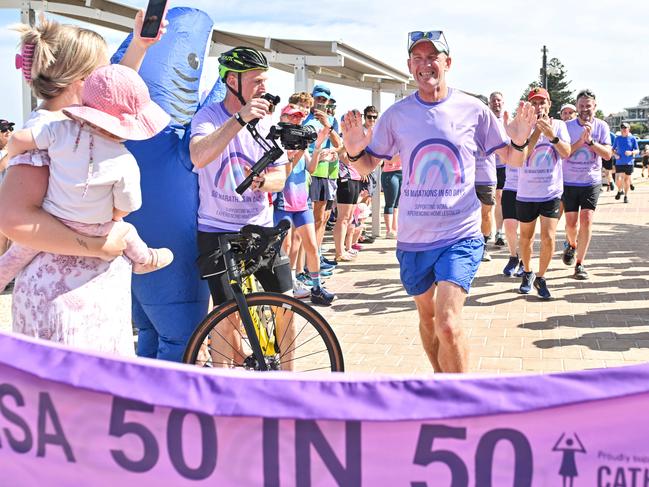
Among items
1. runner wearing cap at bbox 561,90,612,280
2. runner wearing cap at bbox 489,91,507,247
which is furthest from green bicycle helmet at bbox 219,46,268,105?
runner wearing cap at bbox 489,91,507,247

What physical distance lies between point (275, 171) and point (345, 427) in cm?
203

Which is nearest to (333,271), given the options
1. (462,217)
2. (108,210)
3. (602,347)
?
(602,347)

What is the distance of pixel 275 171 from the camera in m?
3.69

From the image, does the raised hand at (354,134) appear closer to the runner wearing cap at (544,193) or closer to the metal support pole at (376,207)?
the runner wearing cap at (544,193)

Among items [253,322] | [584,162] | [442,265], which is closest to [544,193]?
[584,162]

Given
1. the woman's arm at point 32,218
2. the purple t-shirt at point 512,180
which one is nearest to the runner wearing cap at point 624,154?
the purple t-shirt at point 512,180

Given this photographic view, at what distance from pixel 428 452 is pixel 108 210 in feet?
4.28

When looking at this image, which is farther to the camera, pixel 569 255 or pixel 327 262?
pixel 327 262

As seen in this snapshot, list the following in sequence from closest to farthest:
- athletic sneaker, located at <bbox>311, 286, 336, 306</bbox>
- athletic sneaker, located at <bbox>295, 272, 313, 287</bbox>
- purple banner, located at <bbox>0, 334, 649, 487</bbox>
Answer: purple banner, located at <bbox>0, 334, 649, 487</bbox>, athletic sneaker, located at <bbox>311, 286, 336, 306</bbox>, athletic sneaker, located at <bbox>295, 272, 313, 287</bbox>

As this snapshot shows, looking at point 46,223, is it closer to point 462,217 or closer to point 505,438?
point 505,438

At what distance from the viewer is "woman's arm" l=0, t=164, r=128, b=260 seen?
90.7 inches

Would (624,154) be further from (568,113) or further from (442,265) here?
(442,265)

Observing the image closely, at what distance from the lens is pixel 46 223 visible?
91.4 inches

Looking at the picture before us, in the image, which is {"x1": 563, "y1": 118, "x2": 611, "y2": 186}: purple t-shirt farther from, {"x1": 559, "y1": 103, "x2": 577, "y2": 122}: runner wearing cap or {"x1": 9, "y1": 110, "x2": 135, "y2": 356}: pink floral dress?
{"x1": 9, "y1": 110, "x2": 135, "y2": 356}: pink floral dress
